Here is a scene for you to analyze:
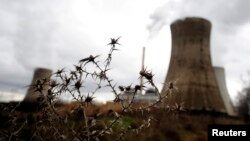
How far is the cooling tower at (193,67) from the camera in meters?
19.3

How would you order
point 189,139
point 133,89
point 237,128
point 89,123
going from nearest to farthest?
point 133,89 < point 89,123 < point 237,128 < point 189,139

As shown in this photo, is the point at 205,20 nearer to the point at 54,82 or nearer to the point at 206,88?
the point at 206,88

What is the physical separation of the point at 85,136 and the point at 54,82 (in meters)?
0.41

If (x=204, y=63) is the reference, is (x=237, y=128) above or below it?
below

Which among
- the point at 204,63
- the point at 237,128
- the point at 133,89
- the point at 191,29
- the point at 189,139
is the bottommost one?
the point at 189,139

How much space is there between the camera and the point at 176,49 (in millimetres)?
20000

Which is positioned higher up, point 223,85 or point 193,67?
point 193,67

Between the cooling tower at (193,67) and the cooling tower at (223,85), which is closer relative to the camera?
the cooling tower at (193,67)

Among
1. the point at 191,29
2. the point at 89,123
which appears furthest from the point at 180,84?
the point at 89,123

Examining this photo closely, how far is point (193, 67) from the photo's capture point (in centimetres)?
1962

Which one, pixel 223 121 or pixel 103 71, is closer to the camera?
pixel 103 71

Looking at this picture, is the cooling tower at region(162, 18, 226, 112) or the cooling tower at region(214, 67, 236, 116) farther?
the cooling tower at region(214, 67, 236, 116)

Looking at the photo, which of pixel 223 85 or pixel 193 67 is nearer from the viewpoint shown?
pixel 193 67

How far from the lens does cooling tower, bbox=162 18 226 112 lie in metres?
19.3
